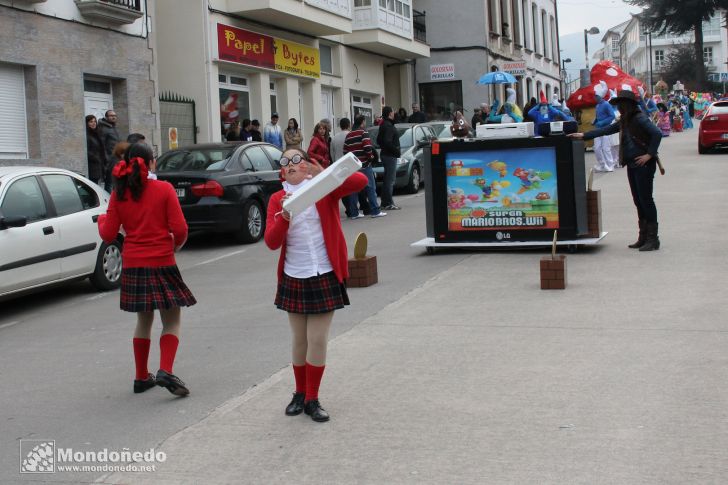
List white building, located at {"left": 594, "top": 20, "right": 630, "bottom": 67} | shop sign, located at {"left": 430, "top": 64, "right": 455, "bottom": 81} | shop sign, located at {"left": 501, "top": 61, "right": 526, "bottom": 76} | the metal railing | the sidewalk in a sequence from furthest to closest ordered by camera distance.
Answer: white building, located at {"left": 594, "top": 20, "right": 630, "bottom": 67} → shop sign, located at {"left": 501, "top": 61, "right": 526, "bottom": 76} → shop sign, located at {"left": 430, "top": 64, "right": 455, "bottom": 81} → the metal railing → the sidewalk

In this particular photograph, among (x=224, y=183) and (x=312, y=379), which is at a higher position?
(x=224, y=183)

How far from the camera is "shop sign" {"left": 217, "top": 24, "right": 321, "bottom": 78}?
24734 mm

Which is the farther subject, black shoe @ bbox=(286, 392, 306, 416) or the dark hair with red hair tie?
the dark hair with red hair tie

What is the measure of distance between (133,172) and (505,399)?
2647 mm

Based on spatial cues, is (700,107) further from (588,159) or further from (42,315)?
(42,315)

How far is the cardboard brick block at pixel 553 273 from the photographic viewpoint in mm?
9320

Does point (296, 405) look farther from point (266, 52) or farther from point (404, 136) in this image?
point (266, 52)

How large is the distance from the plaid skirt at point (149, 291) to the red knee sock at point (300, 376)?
1.01m

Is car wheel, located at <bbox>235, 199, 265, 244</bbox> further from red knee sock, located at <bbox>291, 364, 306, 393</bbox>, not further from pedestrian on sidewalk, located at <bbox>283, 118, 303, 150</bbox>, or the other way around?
red knee sock, located at <bbox>291, 364, 306, 393</bbox>

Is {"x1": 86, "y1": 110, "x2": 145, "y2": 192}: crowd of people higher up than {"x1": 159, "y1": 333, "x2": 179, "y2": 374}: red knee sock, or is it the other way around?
{"x1": 86, "y1": 110, "x2": 145, "y2": 192}: crowd of people

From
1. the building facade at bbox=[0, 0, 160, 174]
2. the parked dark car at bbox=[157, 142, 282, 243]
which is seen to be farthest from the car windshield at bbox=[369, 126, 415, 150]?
the parked dark car at bbox=[157, 142, 282, 243]

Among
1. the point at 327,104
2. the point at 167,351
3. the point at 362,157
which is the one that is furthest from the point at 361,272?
the point at 327,104

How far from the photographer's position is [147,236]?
6.25m

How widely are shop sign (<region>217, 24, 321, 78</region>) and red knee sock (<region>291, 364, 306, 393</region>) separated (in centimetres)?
1961
